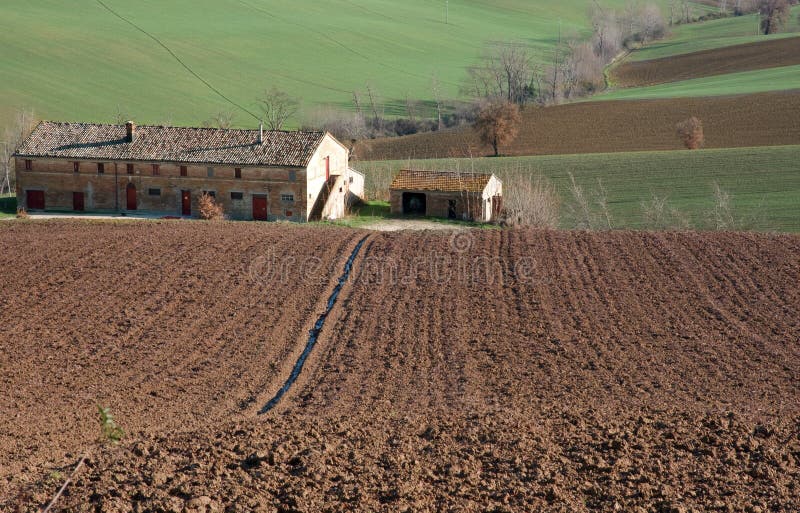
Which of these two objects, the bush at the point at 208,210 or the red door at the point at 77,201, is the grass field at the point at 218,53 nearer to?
the red door at the point at 77,201

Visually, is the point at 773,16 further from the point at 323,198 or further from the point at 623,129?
the point at 323,198

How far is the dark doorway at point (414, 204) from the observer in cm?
4984

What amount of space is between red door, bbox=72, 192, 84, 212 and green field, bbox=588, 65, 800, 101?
5313 centimetres

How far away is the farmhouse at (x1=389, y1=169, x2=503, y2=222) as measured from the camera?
48.2 meters

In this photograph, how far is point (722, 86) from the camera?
86.4m

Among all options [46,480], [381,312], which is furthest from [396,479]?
[381,312]

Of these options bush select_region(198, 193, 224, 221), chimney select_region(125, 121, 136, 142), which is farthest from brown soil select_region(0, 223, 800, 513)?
chimney select_region(125, 121, 136, 142)

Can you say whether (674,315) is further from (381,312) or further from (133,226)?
(133,226)

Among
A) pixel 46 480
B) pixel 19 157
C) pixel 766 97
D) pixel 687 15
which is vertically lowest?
pixel 46 480

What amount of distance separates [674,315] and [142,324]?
48.3 feet

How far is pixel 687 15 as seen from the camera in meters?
148

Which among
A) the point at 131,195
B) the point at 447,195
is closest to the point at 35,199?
the point at 131,195

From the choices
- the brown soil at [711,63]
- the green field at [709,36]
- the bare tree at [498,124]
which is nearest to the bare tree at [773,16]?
the green field at [709,36]

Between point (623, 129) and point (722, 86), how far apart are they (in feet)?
56.2
